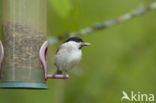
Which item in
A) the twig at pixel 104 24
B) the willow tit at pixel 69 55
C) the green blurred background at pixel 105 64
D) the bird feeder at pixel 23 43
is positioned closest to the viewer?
the bird feeder at pixel 23 43

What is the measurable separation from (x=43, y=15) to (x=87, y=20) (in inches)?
113

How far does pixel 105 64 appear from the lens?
11516mm

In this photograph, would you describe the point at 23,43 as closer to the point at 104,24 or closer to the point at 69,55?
the point at 69,55

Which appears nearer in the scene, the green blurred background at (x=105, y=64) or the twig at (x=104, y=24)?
the twig at (x=104, y=24)

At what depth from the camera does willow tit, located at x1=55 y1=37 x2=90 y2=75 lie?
8.67 m

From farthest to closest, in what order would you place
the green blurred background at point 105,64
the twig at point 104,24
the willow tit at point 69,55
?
the green blurred background at point 105,64, the twig at point 104,24, the willow tit at point 69,55

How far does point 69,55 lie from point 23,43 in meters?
0.71

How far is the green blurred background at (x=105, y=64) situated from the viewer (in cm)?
1062

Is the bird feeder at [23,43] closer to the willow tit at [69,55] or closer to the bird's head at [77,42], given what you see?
the willow tit at [69,55]

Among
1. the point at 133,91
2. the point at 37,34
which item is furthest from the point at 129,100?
the point at 37,34

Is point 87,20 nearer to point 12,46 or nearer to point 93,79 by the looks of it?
point 93,79

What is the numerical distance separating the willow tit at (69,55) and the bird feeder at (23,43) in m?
0.31

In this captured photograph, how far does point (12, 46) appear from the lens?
8.38 meters

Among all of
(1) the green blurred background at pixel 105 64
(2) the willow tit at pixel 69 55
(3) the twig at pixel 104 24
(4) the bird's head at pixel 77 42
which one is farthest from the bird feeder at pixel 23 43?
(1) the green blurred background at pixel 105 64
